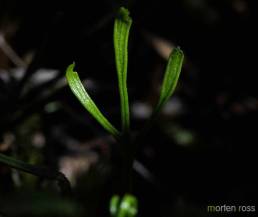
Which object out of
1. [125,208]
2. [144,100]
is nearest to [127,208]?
[125,208]

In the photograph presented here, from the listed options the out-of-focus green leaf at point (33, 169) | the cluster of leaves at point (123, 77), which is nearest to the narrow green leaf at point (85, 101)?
the cluster of leaves at point (123, 77)

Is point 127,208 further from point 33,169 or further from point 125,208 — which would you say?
point 33,169

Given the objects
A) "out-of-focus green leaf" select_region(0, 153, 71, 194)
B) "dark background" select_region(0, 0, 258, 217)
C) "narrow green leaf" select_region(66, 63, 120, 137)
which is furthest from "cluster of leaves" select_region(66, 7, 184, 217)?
"dark background" select_region(0, 0, 258, 217)

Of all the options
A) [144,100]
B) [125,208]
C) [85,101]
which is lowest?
[125,208]

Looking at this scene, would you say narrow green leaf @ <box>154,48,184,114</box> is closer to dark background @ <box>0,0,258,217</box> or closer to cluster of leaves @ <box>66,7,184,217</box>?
cluster of leaves @ <box>66,7,184,217</box>

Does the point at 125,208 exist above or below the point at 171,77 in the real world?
below

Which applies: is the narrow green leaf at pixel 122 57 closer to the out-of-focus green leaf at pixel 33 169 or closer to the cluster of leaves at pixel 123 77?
the cluster of leaves at pixel 123 77

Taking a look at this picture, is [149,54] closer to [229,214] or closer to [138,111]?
[138,111]

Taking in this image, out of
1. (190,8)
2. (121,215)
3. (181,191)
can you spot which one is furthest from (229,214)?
(190,8)
